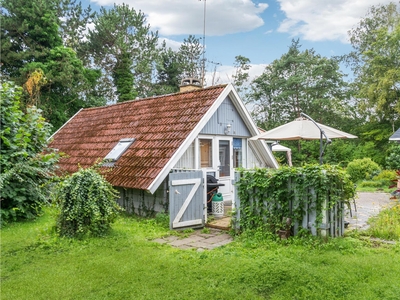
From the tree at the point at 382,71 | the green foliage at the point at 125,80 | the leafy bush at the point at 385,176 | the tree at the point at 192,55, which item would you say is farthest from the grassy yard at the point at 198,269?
the tree at the point at 192,55

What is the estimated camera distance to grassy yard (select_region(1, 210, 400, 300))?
3.71 meters

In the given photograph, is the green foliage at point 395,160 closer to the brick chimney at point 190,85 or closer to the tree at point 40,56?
the brick chimney at point 190,85

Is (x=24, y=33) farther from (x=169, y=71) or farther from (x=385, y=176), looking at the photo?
(x=385, y=176)

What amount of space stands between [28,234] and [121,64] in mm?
20849

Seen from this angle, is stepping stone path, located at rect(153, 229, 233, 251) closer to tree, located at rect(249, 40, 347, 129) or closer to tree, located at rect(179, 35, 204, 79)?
tree, located at rect(249, 40, 347, 129)

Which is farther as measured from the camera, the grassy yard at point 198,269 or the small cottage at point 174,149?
the small cottage at point 174,149

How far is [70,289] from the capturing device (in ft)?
12.6

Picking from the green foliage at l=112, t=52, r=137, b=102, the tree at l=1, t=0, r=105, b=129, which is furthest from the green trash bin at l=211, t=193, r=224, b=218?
the green foliage at l=112, t=52, r=137, b=102

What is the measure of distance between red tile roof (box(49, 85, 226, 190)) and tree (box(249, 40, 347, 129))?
59.4 ft

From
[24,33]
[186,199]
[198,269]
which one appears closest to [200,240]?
[186,199]

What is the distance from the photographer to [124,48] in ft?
80.9

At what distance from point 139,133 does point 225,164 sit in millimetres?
2857

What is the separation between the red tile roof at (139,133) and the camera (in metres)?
8.24

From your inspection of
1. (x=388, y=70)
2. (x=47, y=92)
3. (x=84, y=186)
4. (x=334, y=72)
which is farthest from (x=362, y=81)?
(x=84, y=186)
